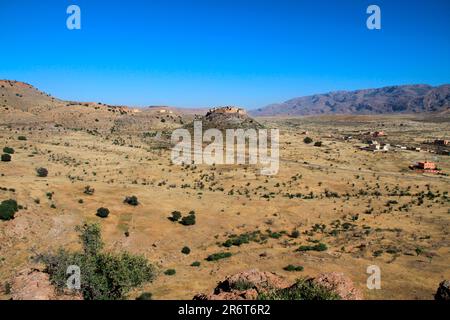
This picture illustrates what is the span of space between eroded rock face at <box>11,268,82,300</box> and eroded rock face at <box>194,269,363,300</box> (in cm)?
710

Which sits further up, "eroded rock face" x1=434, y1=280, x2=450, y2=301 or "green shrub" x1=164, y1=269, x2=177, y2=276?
"eroded rock face" x1=434, y1=280, x2=450, y2=301

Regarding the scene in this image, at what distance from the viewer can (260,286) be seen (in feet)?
68.4

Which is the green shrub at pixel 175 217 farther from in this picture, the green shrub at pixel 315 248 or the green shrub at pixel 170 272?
the green shrub at pixel 315 248

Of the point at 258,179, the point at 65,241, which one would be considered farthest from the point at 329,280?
the point at 258,179

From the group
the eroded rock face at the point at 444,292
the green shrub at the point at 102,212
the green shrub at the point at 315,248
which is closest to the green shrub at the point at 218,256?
the green shrub at the point at 315,248

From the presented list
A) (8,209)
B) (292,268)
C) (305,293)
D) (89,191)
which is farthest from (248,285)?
(89,191)

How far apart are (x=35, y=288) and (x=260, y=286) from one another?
38.2 ft

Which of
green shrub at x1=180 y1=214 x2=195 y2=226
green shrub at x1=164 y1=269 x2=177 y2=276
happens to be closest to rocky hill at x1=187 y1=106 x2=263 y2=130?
green shrub at x1=180 y1=214 x2=195 y2=226

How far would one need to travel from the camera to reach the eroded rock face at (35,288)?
63.5ft

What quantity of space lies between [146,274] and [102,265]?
3.49m

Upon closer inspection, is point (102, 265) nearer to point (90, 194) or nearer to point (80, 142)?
point (90, 194)

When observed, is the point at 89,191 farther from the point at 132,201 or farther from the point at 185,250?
the point at 185,250

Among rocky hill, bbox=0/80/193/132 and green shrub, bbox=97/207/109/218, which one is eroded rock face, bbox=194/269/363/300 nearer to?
green shrub, bbox=97/207/109/218

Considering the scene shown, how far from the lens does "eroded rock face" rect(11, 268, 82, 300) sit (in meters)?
19.3
